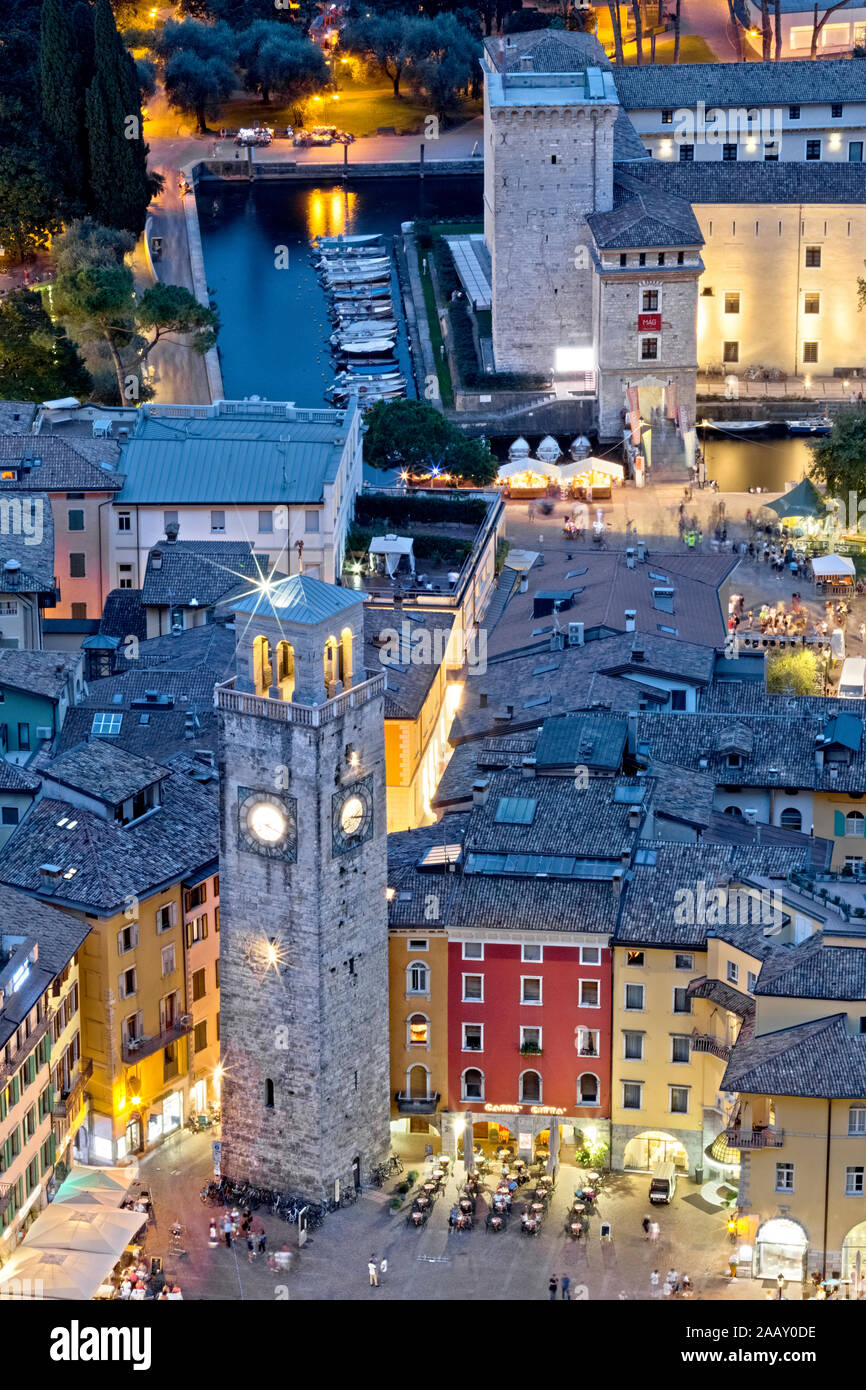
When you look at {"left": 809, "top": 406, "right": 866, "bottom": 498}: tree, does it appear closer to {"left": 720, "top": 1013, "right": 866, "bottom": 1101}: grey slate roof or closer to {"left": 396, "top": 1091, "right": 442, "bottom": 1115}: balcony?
{"left": 396, "top": 1091, "right": 442, "bottom": 1115}: balcony

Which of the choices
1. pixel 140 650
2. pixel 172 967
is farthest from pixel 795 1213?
pixel 140 650

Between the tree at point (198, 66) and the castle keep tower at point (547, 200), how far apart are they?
1438 inches

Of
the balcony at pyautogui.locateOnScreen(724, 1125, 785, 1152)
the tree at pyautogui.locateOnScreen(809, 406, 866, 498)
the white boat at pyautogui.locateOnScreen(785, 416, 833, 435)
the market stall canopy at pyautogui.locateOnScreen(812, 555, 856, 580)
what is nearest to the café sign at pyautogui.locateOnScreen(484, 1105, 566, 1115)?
the balcony at pyautogui.locateOnScreen(724, 1125, 785, 1152)

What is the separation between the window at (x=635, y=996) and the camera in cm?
7388

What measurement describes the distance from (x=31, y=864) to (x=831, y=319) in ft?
205

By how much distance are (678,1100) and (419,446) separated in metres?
41.6

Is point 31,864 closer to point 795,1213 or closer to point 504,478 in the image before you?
point 795,1213

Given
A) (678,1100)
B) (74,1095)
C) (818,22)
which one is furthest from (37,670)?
(818,22)

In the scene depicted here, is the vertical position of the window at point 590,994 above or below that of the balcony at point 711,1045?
above

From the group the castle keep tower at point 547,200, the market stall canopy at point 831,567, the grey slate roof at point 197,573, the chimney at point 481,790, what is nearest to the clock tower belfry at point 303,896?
the chimney at point 481,790

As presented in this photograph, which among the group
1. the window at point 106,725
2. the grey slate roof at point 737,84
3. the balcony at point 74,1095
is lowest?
the balcony at point 74,1095

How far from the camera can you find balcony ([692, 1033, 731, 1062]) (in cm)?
7288

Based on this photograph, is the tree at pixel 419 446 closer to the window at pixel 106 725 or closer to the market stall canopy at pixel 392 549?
the market stall canopy at pixel 392 549
